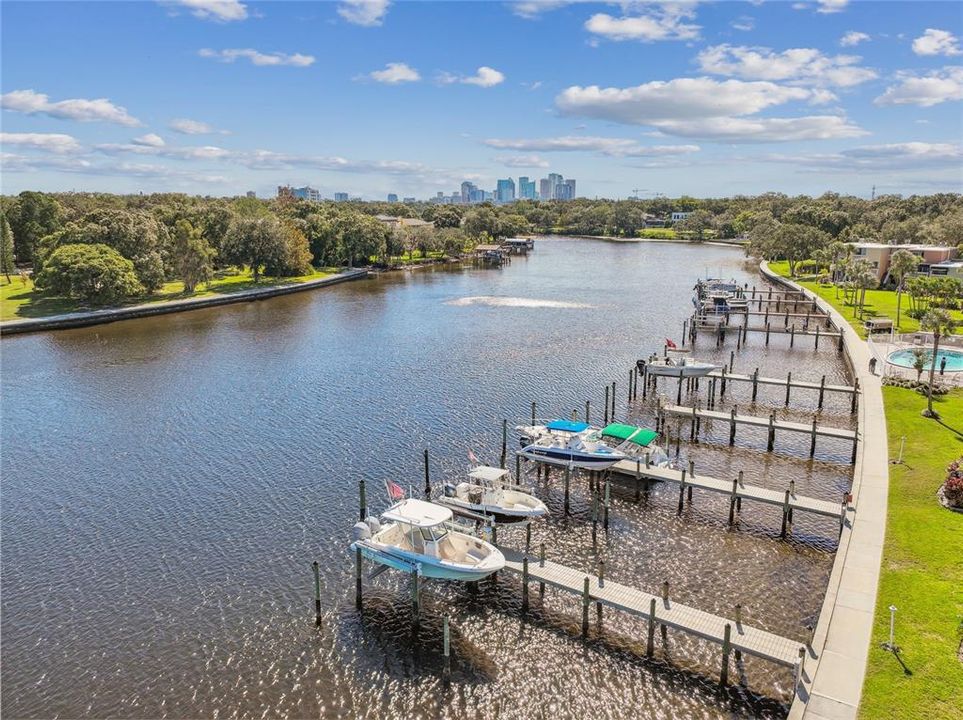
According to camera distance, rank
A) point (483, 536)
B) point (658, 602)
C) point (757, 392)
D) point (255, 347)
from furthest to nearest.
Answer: point (255, 347) → point (757, 392) → point (483, 536) → point (658, 602)

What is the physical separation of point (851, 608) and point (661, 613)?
6600 mm

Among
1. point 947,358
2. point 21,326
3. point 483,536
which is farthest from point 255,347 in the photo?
point 947,358

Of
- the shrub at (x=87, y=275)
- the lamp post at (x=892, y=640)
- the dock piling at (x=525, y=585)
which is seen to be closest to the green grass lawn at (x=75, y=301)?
the shrub at (x=87, y=275)

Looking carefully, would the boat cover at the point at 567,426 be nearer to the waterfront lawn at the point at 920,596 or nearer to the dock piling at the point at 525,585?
the dock piling at the point at 525,585

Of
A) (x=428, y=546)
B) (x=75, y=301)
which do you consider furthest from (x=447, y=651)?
(x=75, y=301)

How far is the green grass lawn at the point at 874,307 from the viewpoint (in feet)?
234

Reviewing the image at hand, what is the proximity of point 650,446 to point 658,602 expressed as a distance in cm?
1438

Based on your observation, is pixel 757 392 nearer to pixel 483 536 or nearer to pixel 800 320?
pixel 483 536

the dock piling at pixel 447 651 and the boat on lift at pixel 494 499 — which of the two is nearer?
the dock piling at pixel 447 651

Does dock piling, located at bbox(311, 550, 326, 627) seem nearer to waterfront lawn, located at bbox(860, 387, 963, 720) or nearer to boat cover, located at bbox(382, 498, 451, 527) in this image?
boat cover, located at bbox(382, 498, 451, 527)

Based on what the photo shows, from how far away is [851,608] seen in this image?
2342cm

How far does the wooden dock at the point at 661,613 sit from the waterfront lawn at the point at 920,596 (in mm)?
2558

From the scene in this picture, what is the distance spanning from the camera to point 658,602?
2545cm

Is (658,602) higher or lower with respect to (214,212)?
lower
